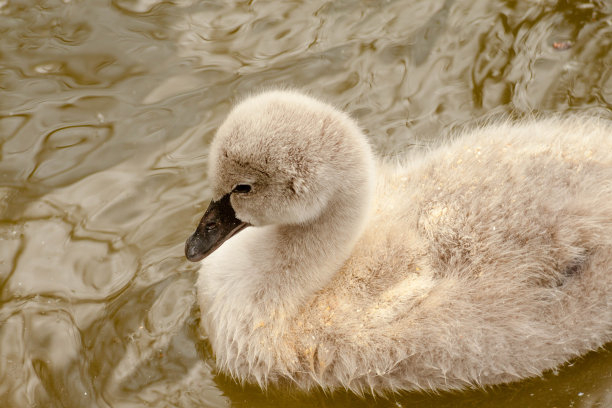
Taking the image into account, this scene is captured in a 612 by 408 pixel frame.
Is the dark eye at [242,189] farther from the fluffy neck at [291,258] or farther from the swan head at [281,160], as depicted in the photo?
the fluffy neck at [291,258]

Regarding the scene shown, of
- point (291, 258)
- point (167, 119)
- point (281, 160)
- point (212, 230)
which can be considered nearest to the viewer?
point (281, 160)

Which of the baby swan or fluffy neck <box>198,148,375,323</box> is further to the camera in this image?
fluffy neck <box>198,148,375,323</box>

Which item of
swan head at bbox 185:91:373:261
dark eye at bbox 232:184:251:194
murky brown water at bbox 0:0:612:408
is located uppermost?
swan head at bbox 185:91:373:261

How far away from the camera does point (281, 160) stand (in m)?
3.33

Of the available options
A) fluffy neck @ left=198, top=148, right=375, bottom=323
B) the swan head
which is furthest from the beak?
fluffy neck @ left=198, top=148, right=375, bottom=323

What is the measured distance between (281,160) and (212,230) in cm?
49

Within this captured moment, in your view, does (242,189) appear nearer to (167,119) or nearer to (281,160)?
→ (281,160)

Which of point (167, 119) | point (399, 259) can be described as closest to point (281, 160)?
point (399, 259)

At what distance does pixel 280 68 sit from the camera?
16.6 feet

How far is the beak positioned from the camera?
3561 millimetres

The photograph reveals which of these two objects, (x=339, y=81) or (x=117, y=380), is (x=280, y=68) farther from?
(x=117, y=380)

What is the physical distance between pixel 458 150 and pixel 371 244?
62 centimetres

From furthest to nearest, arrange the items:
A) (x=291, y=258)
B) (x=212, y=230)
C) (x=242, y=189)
A: (x=291, y=258)
(x=212, y=230)
(x=242, y=189)

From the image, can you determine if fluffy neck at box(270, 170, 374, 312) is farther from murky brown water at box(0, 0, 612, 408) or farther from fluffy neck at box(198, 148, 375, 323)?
murky brown water at box(0, 0, 612, 408)
